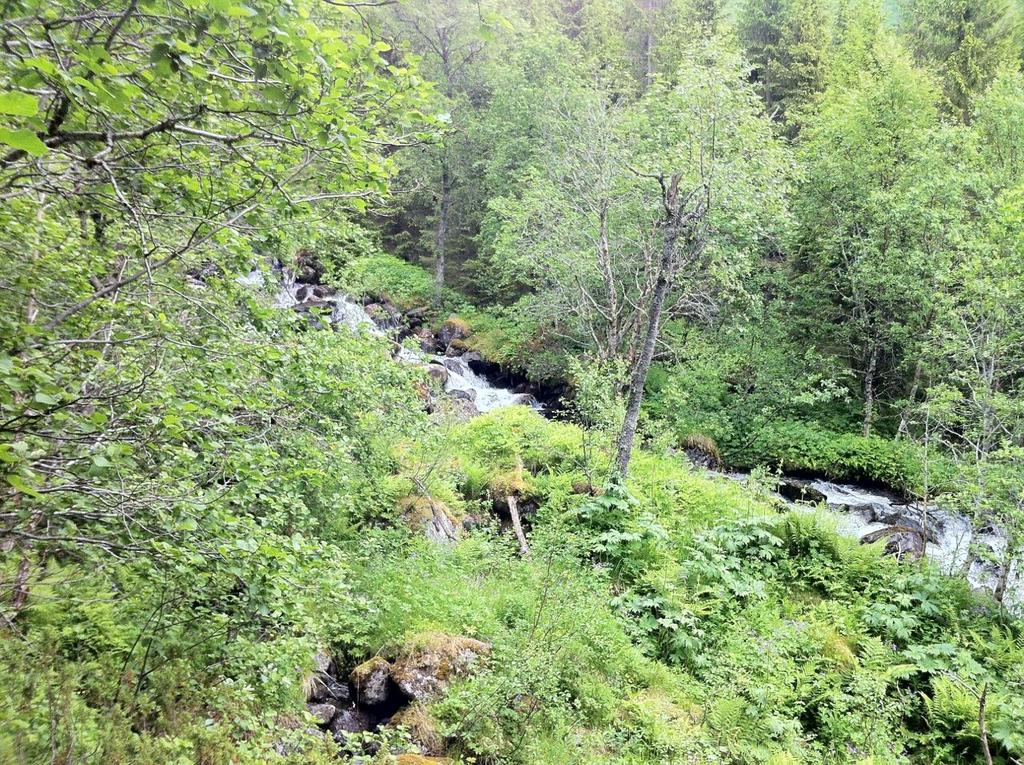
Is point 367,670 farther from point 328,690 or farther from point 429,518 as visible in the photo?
point 429,518

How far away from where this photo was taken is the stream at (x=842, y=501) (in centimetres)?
896

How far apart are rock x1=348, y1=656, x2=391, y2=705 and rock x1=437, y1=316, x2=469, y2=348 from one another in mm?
20359

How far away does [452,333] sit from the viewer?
2666 cm

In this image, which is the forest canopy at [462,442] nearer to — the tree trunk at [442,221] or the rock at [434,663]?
the rock at [434,663]

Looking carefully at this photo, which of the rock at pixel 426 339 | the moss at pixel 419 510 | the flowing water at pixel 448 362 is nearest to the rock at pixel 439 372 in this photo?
the flowing water at pixel 448 362

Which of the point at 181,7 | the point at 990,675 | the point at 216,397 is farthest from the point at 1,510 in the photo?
the point at 990,675

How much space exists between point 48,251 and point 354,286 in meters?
13.4

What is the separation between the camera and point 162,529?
313 cm

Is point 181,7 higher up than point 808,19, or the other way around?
point 808,19

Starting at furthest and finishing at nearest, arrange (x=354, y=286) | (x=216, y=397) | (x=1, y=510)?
(x=354, y=286) < (x=216, y=397) < (x=1, y=510)

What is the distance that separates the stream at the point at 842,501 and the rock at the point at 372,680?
3673 mm

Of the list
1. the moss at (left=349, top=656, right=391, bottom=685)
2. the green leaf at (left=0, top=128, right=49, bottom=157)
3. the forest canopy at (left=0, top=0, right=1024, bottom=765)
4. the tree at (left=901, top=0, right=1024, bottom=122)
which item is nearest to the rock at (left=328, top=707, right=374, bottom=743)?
the forest canopy at (left=0, top=0, right=1024, bottom=765)

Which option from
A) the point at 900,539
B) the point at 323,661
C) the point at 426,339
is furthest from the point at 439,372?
the point at 323,661

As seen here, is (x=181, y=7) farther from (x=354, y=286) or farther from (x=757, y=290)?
(x=757, y=290)
